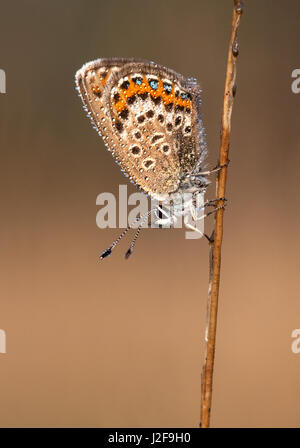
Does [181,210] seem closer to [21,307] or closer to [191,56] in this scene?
[21,307]

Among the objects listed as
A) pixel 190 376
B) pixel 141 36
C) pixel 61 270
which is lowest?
pixel 190 376

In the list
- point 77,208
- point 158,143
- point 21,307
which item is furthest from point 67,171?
point 158,143

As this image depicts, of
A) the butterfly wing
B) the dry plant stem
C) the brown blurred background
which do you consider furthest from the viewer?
the brown blurred background

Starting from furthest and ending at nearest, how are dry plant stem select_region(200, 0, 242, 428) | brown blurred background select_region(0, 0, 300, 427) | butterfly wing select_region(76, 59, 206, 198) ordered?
brown blurred background select_region(0, 0, 300, 427) → butterfly wing select_region(76, 59, 206, 198) → dry plant stem select_region(200, 0, 242, 428)

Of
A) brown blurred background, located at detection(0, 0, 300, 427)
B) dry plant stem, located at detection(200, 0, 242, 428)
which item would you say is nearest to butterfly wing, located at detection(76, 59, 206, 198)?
dry plant stem, located at detection(200, 0, 242, 428)

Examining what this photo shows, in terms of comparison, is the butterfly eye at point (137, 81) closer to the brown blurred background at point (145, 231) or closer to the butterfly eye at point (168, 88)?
the butterfly eye at point (168, 88)

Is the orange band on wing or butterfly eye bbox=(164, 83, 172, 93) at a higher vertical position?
butterfly eye bbox=(164, 83, 172, 93)

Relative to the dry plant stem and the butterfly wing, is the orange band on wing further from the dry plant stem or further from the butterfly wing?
the dry plant stem

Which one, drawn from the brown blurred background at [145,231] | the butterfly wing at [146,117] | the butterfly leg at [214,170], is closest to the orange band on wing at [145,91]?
the butterfly wing at [146,117]
